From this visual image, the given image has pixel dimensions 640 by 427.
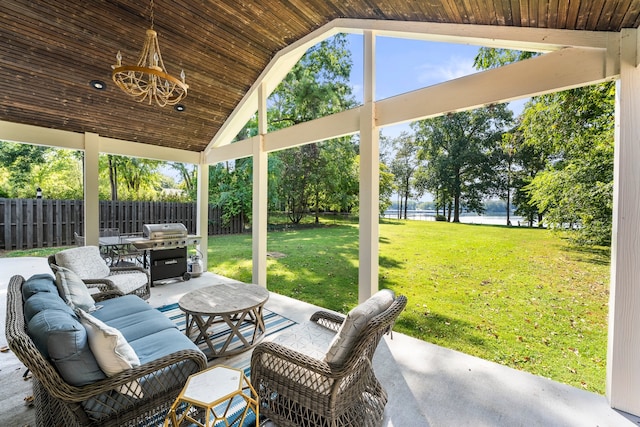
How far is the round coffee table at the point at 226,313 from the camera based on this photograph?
266 cm

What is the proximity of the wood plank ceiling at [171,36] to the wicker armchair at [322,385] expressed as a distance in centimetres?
253

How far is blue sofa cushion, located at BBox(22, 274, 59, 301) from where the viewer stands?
2018mm

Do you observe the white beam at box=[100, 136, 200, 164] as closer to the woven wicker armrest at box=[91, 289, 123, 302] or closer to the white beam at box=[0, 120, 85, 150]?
the white beam at box=[0, 120, 85, 150]

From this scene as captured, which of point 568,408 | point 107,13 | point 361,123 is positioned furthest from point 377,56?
point 568,408

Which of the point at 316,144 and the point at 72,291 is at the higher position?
the point at 316,144

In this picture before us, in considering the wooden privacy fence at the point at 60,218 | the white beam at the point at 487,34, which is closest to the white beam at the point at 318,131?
the white beam at the point at 487,34

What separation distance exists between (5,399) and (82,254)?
1.91 meters

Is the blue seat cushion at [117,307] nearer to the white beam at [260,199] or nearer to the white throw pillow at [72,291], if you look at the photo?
the white throw pillow at [72,291]

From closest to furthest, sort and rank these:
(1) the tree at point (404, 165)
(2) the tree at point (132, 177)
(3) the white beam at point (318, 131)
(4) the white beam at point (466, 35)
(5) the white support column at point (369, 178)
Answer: (4) the white beam at point (466, 35), (5) the white support column at point (369, 178), (3) the white beam at point (318, 131), (1) the tree at point (404, 165), (2) the tree at point (132, 177)

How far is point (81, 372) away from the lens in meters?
1.36

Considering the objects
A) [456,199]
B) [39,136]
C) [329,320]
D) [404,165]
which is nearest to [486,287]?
[456,199]

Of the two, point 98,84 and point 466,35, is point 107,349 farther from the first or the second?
point 98,84

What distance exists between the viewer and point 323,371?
1537 millimetres

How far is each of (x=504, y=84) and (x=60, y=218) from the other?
10.8 metres
